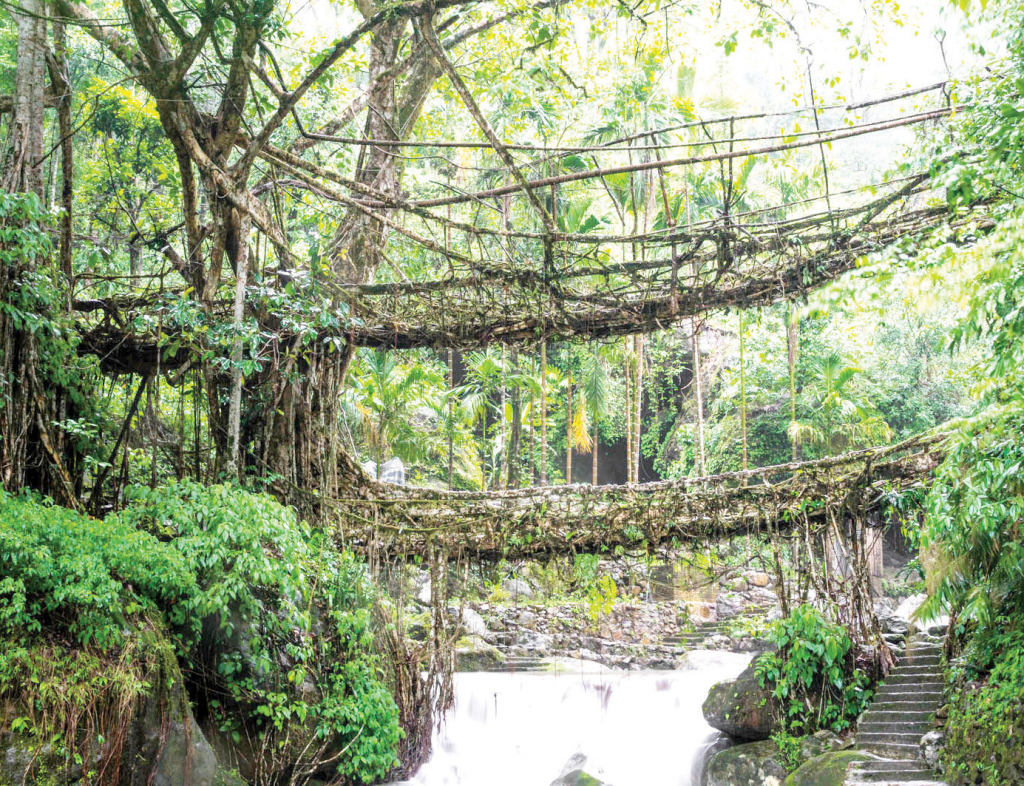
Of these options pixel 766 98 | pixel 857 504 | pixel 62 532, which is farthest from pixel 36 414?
pixel 766 98

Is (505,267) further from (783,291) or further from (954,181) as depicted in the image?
(954,181)

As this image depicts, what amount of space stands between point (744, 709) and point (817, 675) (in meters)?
1.10

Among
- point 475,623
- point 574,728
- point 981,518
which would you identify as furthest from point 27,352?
point 475,623

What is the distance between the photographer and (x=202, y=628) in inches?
253

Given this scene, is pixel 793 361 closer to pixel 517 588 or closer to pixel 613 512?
pixel 517 588

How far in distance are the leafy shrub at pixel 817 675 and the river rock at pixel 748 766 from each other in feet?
1.32

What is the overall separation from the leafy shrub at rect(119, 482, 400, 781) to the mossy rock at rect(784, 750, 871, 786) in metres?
3.71

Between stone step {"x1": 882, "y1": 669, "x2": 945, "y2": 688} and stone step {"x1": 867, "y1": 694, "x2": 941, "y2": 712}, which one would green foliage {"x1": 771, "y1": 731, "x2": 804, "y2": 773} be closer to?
stone step {"x1": 867, "y1": 694, "x2": 941, "y2": 712}

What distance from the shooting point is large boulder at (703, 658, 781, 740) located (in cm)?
861

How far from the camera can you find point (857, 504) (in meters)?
7.87

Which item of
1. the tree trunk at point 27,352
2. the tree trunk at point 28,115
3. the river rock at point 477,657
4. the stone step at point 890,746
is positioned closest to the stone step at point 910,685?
the stone step at point 890,746

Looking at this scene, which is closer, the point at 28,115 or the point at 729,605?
the point at 28,115

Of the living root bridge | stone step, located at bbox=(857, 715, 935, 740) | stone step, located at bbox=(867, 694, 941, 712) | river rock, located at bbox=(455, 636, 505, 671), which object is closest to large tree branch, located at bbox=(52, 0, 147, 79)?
the living root bridge

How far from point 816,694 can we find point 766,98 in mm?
37310
